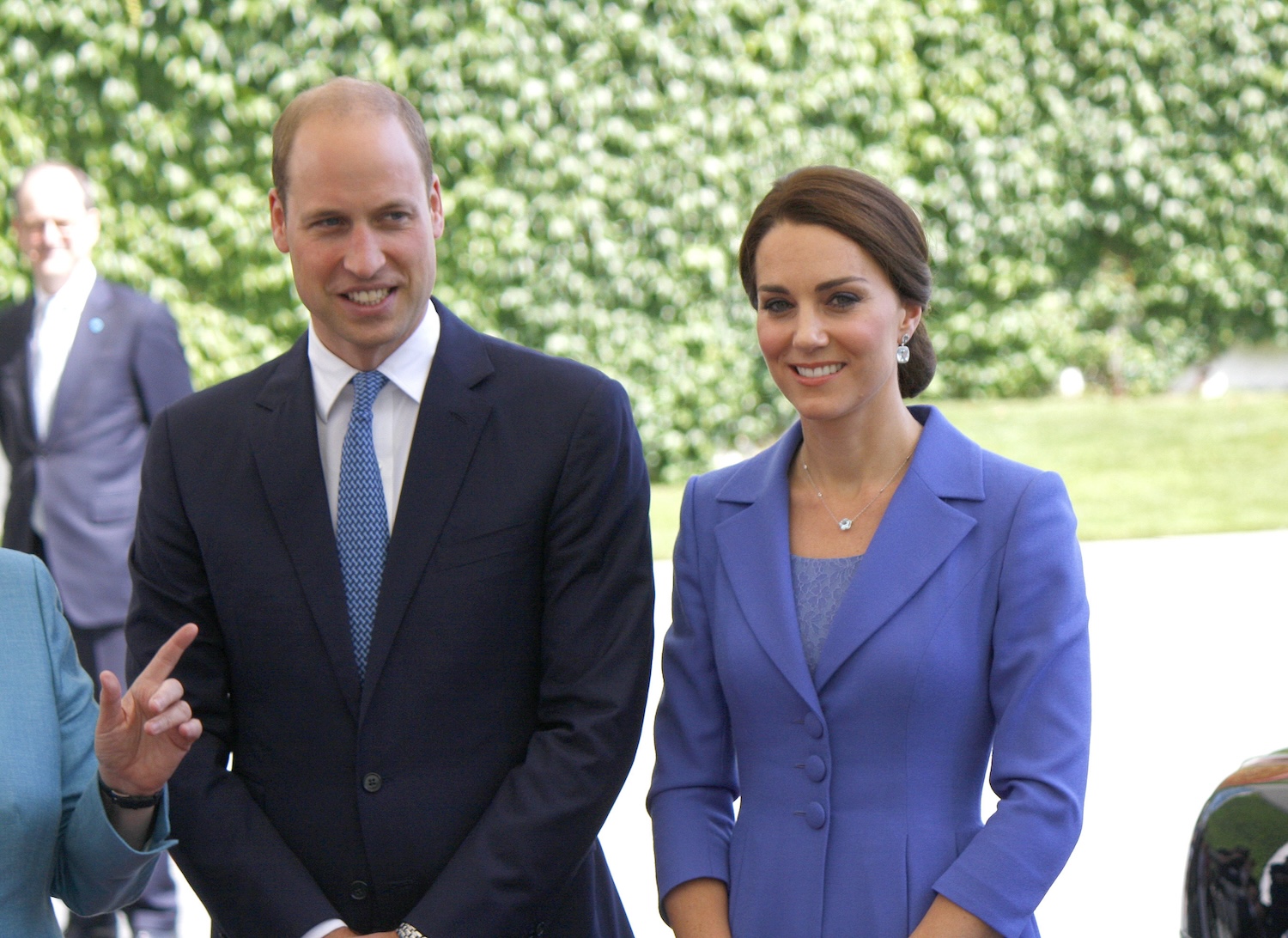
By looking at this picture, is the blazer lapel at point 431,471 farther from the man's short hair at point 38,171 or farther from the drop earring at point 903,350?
the man's short hair at point 38,171

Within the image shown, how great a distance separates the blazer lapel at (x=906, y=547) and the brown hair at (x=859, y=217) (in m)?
0.21

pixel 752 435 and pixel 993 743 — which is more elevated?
pixel 752 435

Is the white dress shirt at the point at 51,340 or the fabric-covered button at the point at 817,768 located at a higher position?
the white dress shirt at the point at 51,340

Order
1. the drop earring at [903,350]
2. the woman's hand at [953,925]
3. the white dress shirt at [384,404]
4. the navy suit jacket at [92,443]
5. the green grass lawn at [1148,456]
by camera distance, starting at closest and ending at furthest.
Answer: the woman's hand at [953,925]
the white dress shirt at [384,404]
the drop earring at [903,350]
the navy suit jacket at [92,443]
the green grass lawn at [1148,456]

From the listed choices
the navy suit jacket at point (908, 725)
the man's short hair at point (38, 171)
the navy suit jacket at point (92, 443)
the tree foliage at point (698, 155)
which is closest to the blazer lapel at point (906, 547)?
the navy suit jacket at point (908, 725)

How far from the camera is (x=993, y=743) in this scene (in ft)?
7.09

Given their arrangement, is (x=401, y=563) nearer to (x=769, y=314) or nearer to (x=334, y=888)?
(x=334, y=888)

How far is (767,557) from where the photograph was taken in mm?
2297

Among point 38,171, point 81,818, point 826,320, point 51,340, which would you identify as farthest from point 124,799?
point 38,171

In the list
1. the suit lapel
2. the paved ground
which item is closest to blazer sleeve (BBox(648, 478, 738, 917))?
the paved ground

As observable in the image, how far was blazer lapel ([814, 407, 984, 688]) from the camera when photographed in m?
2.18

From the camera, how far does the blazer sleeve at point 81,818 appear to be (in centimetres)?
201

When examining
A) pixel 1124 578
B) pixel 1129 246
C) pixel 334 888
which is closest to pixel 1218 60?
pixel 1129 246

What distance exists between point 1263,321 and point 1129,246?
1.21 meters
